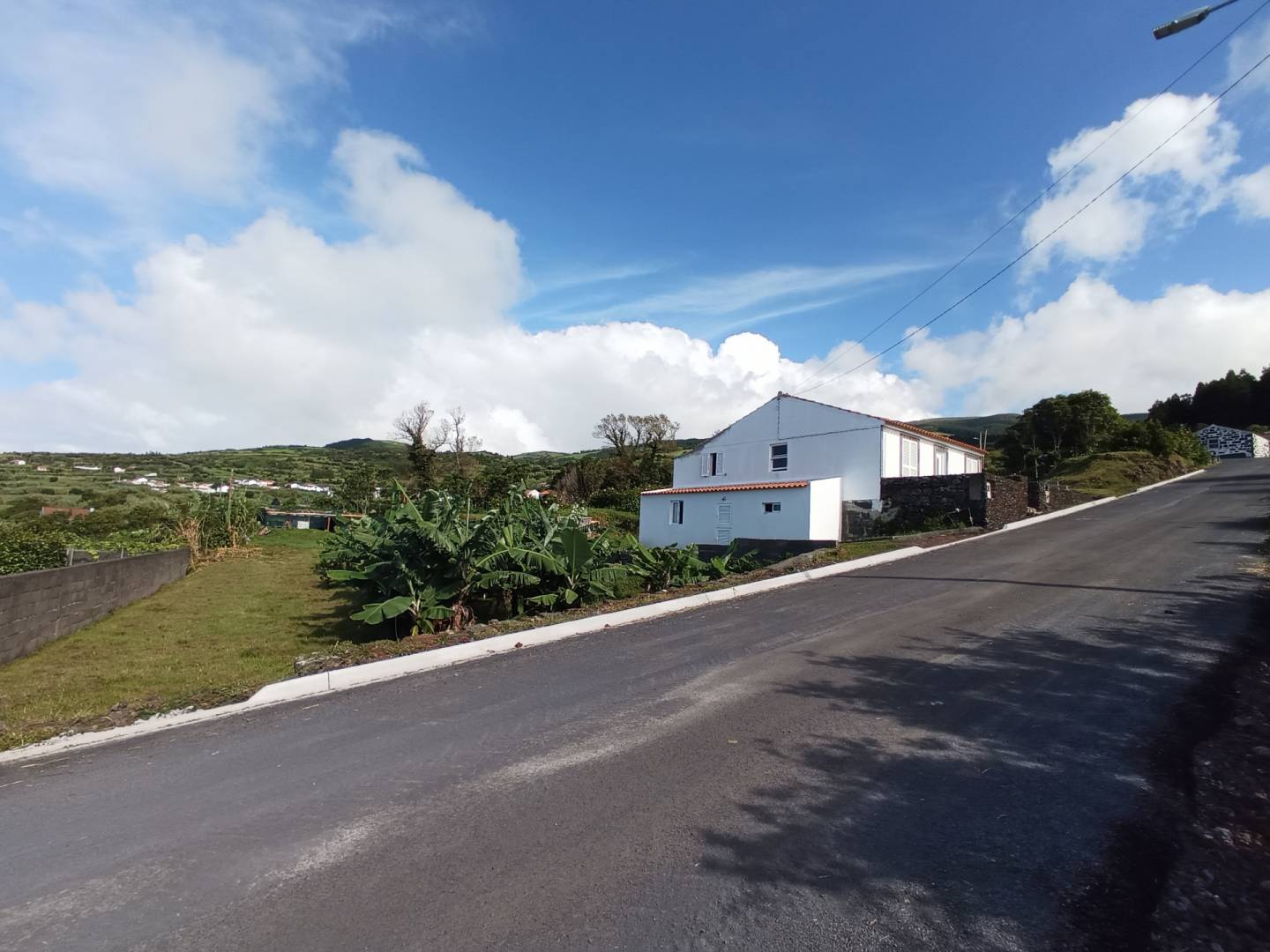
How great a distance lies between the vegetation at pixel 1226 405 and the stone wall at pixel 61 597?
8845cm

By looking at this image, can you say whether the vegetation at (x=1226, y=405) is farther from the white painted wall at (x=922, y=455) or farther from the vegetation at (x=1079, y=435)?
the white painted wall at (x=922, y=455)

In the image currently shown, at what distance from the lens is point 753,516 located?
2538 centimetres

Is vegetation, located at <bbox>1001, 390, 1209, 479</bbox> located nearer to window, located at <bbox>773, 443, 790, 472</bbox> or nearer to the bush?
window, located at <bbox>773, 443, 790, 472</bbox>

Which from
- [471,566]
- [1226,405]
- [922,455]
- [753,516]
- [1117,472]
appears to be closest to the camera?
[471,566]

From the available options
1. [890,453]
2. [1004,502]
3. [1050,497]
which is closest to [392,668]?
[1004,502]

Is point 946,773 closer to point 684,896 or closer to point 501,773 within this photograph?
point 684,896

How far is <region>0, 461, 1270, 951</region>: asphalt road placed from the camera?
271 cm

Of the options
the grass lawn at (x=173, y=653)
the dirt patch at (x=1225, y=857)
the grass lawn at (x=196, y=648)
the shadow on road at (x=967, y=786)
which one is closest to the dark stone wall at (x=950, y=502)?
the grass lawn at (x=196, y=648)

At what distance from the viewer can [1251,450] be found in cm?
6412

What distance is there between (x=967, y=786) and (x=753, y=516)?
2176 centimetres

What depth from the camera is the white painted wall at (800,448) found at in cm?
2603

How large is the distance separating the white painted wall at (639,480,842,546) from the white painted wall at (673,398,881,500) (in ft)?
5.65

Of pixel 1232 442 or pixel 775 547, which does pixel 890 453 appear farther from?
pixel 1232 442

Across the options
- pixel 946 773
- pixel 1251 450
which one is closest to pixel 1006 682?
pixel 946 773
